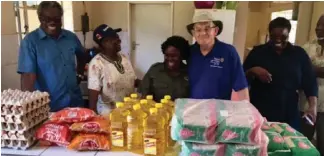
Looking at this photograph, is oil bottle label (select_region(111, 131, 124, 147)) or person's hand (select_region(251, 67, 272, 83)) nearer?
oil bottle label (select_region(111, 131, 124, 147))

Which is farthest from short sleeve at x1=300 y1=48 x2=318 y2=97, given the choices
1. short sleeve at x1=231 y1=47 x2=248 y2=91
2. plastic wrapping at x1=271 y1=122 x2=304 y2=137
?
plastic wrapping at x1=271 y1=122 x2=304 y2=137

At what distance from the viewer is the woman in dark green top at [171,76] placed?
1481mm

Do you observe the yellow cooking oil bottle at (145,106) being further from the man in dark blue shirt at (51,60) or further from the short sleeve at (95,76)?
the man in dark blue shirt at (51,60)

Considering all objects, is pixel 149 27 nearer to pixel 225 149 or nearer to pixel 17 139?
pixel 17 139

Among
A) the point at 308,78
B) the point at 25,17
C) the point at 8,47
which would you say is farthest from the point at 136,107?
the point at 25,17

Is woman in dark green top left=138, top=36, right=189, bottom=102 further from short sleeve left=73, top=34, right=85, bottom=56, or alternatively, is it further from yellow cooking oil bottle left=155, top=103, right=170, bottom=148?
short sleeve left=73, top=34, right=85, bottom=56

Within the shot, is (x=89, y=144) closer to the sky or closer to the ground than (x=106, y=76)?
closer to the ground

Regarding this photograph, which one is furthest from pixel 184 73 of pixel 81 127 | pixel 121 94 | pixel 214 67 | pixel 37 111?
pixel 37 111

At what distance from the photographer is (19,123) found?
3.61ft

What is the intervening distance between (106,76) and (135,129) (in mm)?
536

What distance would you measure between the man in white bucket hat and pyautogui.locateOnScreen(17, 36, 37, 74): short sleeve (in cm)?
87

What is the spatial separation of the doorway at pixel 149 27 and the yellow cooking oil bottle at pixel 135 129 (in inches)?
137

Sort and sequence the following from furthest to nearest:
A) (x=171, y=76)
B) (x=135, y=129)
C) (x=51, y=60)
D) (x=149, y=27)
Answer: (x=149, y=27) → (x=51, y=60) → (x=171, y=76) → (x=135, y=129)

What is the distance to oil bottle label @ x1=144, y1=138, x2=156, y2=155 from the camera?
107cm
